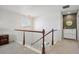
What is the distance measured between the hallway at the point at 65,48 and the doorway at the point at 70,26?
0.24 ft

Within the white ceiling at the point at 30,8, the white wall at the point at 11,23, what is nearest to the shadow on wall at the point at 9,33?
the white wall at the point at 11,23

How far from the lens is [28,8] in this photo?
48.8 inches

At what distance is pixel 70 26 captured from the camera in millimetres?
1215

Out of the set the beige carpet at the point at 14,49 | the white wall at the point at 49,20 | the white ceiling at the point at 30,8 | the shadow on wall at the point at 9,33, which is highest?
the white ceiling at the point at 30,8

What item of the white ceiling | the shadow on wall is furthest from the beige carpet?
the white ceiling

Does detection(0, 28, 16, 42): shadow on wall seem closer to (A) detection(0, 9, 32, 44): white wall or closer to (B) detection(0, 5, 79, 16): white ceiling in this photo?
(A) detection(0, 9, 32, 44): white wall

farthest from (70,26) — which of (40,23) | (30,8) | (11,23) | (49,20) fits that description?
(11,23)

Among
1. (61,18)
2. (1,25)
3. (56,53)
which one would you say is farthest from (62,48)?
(1,25)

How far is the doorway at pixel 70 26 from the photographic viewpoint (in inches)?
46.2

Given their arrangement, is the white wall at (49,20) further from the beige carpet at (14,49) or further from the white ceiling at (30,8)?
the beige carpet at (14,49)

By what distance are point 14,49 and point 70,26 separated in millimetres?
886

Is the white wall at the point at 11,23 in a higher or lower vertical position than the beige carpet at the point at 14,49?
higher
